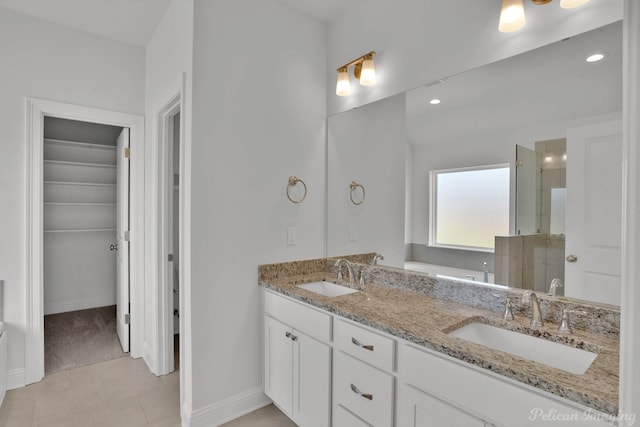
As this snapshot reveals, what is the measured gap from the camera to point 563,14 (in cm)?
141

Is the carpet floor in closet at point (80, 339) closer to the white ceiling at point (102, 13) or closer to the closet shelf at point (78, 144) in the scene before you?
the closet shelf at point (78, 144)

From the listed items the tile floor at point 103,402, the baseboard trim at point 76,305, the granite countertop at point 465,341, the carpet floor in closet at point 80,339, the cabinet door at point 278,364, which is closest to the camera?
the granite countertop at point 465,341

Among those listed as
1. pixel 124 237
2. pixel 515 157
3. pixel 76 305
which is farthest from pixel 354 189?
pixel 76 305

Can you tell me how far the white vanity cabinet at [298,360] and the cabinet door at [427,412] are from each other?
18.7 inches

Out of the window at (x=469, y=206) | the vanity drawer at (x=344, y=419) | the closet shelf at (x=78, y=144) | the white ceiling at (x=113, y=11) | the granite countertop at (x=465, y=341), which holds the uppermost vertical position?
the white ceiling at (x=113, y=11)

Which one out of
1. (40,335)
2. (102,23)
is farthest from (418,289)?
(102,23)

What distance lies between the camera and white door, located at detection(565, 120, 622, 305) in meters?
1.28

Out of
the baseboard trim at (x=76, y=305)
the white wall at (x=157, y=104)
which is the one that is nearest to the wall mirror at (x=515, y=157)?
the white wall at (x=157, y=104)

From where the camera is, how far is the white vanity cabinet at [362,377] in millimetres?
1439

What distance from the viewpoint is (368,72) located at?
2199 millimetres

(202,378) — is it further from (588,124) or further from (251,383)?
(588,124)

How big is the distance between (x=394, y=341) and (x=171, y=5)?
2573 mm

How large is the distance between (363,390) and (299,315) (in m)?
0.55

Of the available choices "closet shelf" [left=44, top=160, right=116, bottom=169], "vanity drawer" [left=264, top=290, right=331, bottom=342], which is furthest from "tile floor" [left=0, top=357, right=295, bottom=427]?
"closet shelf" [left=44, top=160, right=116, bottom=169]
